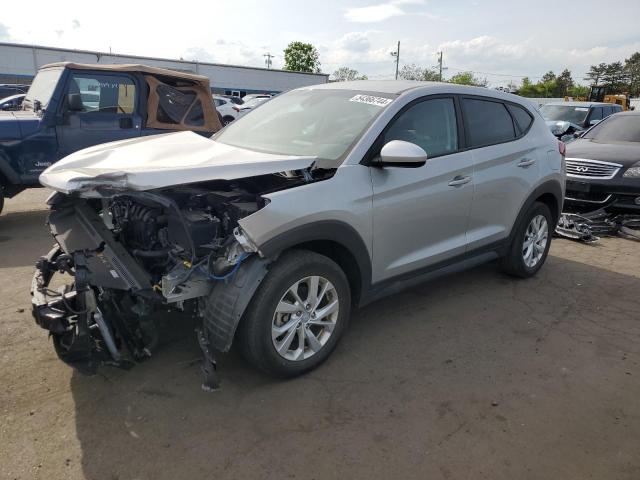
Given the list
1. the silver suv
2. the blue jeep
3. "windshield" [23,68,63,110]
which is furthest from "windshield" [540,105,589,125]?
"windshield" [23,68,63,110]

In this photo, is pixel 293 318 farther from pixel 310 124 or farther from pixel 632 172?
pixel 632 172

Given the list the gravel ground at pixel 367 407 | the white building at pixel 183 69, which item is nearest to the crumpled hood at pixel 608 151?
the gravel ground at pixel 367 407

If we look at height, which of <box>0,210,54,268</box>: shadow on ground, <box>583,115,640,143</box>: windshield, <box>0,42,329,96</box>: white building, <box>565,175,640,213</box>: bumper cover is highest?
<box>0,42,329,96</box>: white building

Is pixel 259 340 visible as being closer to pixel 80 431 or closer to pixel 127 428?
pixel 127 428

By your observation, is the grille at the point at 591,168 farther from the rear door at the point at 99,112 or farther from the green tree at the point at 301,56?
the green tree at the point at 301,56

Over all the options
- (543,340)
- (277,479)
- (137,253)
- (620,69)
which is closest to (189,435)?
(277,479)

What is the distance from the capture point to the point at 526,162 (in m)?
4.61

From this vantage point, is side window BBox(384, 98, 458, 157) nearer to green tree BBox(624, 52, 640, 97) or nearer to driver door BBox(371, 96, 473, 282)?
driver door BBox(371, 96, 473, 282)

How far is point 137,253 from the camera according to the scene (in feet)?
10.2

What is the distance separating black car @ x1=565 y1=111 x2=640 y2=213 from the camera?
7.07 m

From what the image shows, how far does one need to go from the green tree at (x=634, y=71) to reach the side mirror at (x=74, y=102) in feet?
235

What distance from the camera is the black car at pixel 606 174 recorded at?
7074mm

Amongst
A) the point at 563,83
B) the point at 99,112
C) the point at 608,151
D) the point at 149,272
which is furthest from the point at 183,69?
the point at 563,83

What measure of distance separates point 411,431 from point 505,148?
274cm
